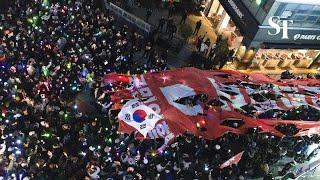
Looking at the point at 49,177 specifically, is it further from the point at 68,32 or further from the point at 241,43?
the point at 241,43

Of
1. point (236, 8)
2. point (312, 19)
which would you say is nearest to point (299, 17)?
point (312, 19)

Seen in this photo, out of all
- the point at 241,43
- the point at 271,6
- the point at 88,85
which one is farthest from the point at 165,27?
the point at 88,85

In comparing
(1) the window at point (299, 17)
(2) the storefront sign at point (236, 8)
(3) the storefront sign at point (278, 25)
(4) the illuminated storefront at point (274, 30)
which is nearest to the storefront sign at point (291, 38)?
(4) the illuminated storefront at point (274, 30)

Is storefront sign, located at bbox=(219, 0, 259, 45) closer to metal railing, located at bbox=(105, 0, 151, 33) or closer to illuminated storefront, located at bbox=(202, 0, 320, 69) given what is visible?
illuminated storefront, located at bbox=(202, 0, 320, 69)

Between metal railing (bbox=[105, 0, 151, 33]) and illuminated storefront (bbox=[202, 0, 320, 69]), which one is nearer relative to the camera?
illuminated storefront (bbox=[202, 0, 320, 69])

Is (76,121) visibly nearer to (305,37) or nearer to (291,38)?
(291,38)

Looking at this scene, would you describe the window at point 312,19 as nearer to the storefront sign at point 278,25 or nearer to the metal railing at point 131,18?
the storefront sign at point 278,25

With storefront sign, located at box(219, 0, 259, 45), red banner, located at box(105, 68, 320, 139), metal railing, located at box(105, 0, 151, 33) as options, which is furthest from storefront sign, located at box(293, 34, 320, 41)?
metal railing, located at box(105, 0, 151, 33)
